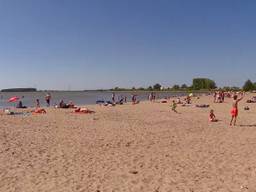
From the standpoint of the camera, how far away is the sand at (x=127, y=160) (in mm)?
8230

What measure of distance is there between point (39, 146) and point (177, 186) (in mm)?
6312

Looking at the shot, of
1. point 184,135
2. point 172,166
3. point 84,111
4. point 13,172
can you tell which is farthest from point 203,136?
point 84,111

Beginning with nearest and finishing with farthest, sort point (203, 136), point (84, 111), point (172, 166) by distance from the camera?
point (172, 166) → point (203, 136) → point (84, 111)

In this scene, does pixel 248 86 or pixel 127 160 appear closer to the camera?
pixel 127 160

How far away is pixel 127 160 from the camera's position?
1073cm

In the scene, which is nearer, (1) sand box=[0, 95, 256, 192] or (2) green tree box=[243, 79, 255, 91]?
(1) sand box=[0, 95, 256, 192]

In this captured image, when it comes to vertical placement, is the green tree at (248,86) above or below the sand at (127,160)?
above

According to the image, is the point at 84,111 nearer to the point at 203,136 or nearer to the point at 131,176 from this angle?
the point at 203,136

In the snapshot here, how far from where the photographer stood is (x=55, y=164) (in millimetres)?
10211

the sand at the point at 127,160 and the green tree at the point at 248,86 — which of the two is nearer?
the sand at the point at 127,160

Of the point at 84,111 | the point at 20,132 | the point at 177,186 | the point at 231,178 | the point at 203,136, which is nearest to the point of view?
the point at 177,186

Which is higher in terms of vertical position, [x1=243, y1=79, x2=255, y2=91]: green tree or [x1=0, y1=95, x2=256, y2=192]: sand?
[x1=243, y1=79, x2=255, y2=91]: green tree

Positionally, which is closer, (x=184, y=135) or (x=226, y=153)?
(x=226, y=153)

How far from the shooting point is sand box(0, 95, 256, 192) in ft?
27.0
